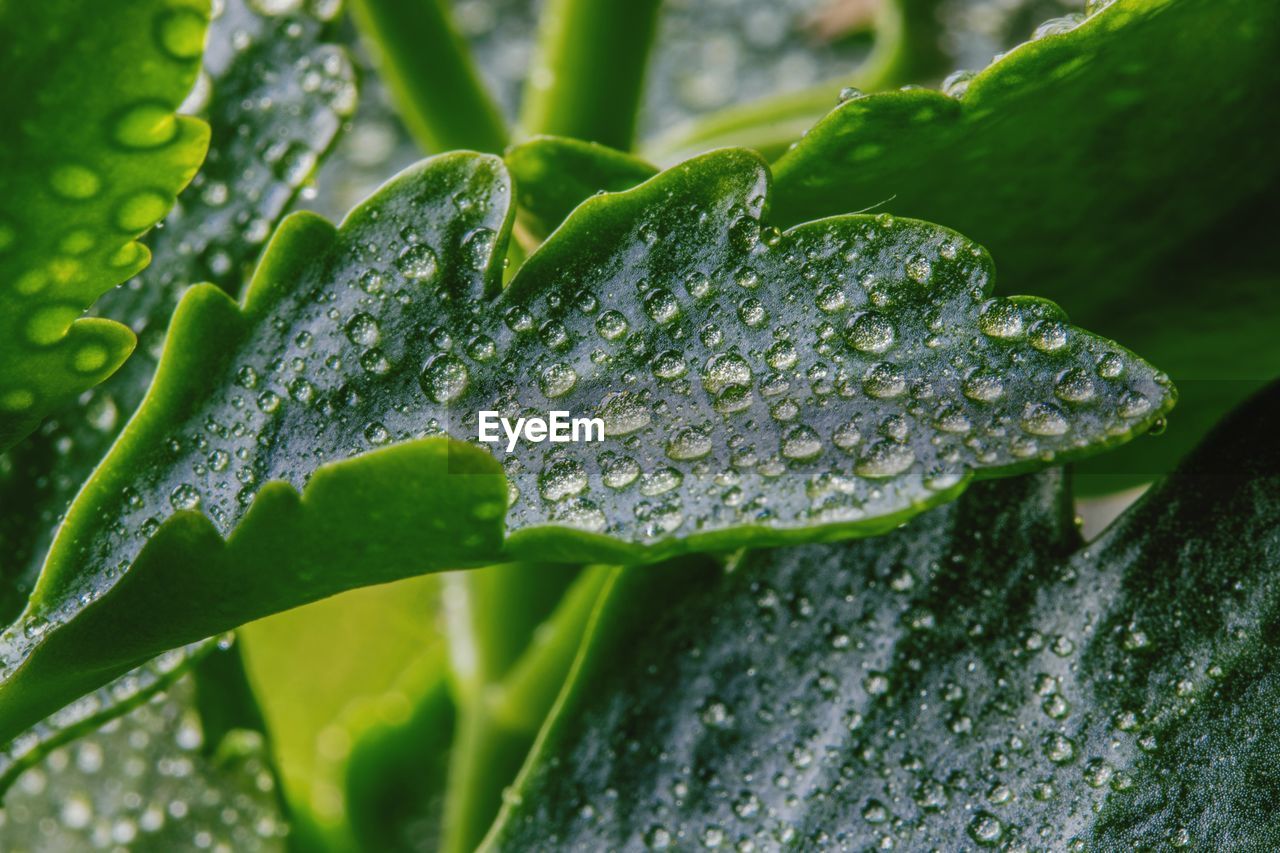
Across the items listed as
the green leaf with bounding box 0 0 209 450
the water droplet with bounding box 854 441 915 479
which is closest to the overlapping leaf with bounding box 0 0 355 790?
the green leaf with bounding box 0 0 209 450

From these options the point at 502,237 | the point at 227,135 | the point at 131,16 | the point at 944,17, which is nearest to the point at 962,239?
the point at 502,237

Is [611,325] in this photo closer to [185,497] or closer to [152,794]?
[185,497]

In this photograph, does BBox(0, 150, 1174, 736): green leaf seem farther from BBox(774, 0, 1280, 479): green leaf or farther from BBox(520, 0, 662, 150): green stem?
BBox(520, 0, 662, 150): green stem

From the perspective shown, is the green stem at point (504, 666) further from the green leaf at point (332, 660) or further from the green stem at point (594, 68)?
the green stem at point (594, 68)

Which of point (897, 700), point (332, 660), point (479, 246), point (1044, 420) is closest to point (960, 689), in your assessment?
point (897, 700)

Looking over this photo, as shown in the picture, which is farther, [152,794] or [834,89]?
[834,89]
